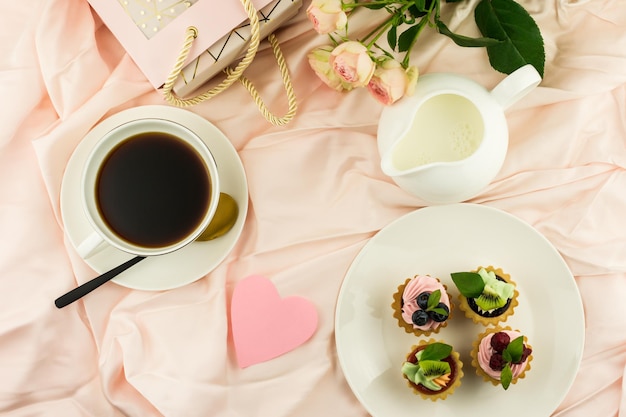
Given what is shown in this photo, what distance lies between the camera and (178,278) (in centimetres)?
91

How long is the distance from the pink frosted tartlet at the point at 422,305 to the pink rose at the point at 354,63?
32cm

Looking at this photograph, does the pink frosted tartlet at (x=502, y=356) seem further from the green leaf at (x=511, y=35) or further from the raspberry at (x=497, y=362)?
the green leaf at (x=511, y=35)

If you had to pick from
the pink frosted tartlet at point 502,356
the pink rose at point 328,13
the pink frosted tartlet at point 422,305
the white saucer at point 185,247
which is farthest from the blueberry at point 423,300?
the pink rose at point 328,13

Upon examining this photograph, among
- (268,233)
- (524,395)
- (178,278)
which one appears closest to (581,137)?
(524,395)

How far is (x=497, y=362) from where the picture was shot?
2.88 ft

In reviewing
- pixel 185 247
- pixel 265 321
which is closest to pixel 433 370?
pixel 265 321

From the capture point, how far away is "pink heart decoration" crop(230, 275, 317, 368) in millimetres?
947

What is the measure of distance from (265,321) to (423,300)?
250 mm

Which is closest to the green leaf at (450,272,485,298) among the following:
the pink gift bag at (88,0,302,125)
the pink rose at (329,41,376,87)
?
the pink rose at (329,41,376,87)

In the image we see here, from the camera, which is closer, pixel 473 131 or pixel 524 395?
pixel 473 131

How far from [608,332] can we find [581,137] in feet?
1.04

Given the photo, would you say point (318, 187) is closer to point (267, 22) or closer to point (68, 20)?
point (267, 22)

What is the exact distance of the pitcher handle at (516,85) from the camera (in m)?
0.76

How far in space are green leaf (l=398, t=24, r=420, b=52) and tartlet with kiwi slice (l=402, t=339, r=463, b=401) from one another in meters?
0.44
